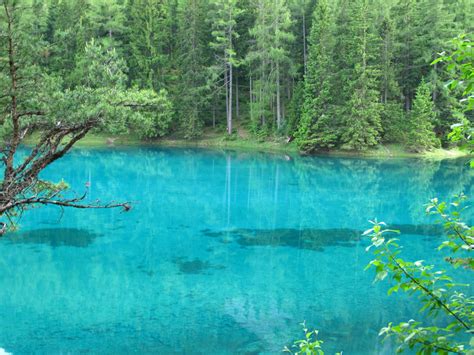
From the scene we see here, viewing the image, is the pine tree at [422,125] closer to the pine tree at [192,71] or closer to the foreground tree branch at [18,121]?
the pine tree at [192,71]

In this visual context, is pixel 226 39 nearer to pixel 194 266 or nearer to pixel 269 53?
pixel 269 53

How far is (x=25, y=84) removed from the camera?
298 inches

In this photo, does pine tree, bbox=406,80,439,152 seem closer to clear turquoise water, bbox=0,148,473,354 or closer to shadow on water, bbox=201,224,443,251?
clear turquoise water, bbox=0,148,473,354

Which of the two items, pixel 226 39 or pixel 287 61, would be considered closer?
pixel 226 39

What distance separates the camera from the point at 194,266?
1348cm

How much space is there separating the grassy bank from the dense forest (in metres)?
0.73

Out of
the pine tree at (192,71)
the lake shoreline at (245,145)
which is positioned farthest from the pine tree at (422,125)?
the pine tree at (192,71)

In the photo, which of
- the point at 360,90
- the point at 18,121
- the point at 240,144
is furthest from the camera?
the point at 240,144

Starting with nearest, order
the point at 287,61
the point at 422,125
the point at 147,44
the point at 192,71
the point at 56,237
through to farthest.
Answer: the point at 56,237 → the point at 422,125 → the point at 287,61 → the point at 192,71 → the point at 147,44

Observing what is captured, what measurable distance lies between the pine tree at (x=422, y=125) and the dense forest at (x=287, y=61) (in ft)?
0.30

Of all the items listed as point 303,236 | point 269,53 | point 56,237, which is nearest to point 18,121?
point 56,237

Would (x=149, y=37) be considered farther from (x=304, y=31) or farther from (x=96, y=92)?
(x=96, y=92)

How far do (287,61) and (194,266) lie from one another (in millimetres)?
32277

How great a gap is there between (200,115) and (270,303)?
118 ft
